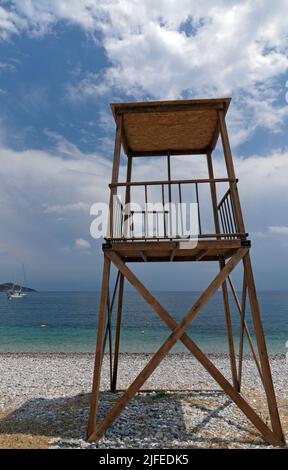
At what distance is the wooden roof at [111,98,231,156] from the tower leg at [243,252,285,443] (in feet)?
12.2

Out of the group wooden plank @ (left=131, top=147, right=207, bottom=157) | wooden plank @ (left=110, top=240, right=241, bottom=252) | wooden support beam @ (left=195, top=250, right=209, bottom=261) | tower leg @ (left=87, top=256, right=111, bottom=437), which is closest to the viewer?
tower leg @ (left=87, top=256, right=111, bottom=437)

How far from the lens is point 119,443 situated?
253 inches

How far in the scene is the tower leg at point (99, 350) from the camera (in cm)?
668

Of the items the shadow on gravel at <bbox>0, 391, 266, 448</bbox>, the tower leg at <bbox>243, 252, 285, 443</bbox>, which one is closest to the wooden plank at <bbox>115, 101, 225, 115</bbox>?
the tower leg at <bbox>243, 252, 285, 443</bbox>

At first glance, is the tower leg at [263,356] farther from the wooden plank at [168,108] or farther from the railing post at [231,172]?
the wooden plank at [168,108]

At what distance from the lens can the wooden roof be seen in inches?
312

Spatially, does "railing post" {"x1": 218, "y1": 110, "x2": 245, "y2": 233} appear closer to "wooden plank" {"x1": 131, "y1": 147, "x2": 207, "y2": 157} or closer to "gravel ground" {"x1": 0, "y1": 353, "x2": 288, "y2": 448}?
"wooden plank" {"x1": 131, "y1": 147, "x2": 207, "y2": 157}

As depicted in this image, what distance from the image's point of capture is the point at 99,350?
689 centimetres

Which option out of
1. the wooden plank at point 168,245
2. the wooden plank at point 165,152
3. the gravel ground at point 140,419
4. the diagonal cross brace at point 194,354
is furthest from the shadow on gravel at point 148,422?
the wooden plank at point 165,152

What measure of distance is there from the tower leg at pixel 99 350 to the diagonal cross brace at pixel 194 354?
199 mm

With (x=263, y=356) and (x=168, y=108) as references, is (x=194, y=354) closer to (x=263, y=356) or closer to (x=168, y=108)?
(x=263, y=356)

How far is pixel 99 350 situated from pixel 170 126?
578 centimetres

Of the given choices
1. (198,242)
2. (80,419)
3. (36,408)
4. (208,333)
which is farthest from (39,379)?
(208,333)
